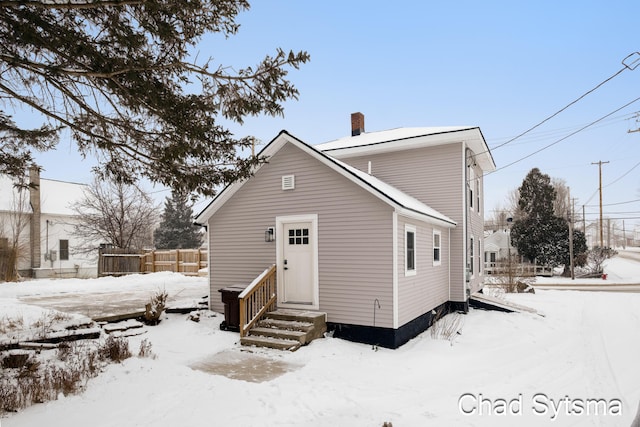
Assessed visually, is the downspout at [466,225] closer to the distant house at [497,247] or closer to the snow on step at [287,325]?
the snow on step at [287,325]

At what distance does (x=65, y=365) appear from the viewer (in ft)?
19.1

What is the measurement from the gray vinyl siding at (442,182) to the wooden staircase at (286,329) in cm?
575

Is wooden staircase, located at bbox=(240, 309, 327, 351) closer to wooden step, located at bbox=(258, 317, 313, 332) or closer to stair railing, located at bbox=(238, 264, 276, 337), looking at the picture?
wooden step, located at bbox=(258, 317, 313, 332)

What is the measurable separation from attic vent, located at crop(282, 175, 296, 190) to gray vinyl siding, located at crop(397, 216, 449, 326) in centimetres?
288

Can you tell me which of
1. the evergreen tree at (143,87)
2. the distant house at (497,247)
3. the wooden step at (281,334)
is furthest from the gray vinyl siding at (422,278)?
the distant house at (497,247)

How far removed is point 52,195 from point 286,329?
26.9 meters

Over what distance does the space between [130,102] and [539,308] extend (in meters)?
14.5

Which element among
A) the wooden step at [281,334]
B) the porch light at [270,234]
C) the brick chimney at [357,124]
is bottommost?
the wooden step at [281,334]

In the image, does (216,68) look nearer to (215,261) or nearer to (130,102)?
(130,102)

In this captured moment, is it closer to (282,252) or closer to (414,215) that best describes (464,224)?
(414,215)

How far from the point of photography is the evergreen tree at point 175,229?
35312 millimetres

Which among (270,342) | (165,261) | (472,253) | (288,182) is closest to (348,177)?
(288,182)

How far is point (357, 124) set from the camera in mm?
16484

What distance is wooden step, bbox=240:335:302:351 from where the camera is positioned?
759cm
